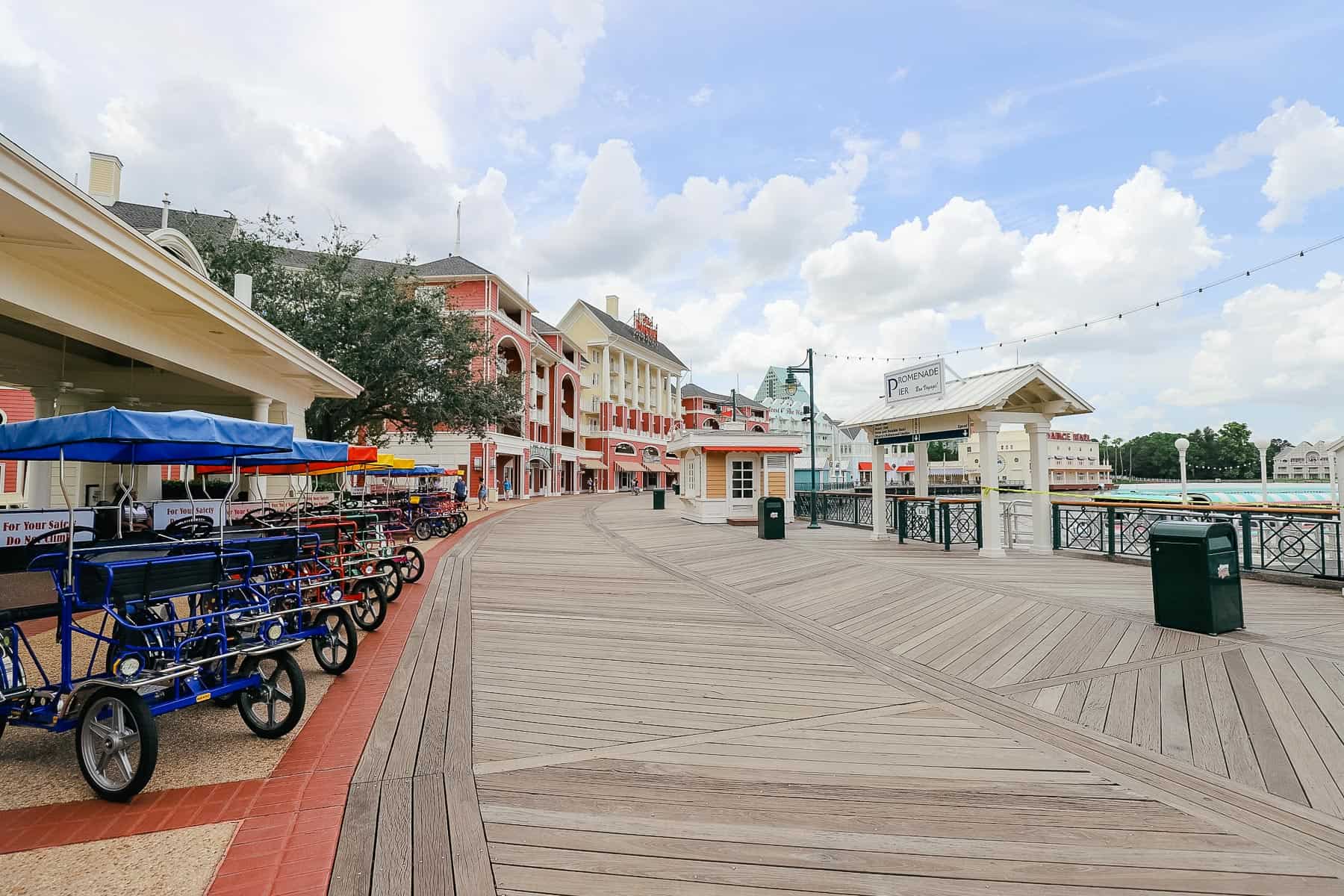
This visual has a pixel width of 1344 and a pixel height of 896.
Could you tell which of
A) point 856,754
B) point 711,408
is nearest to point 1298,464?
point 711,408

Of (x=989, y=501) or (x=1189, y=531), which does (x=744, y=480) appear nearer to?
(x=989, y=501)

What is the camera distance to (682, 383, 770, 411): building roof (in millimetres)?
87438

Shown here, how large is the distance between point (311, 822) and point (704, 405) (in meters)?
83.3

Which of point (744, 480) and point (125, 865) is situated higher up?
point (744, 480)

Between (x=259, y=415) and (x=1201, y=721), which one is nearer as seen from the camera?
(x=1201, y=721)

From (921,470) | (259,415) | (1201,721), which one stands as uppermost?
(259,415)

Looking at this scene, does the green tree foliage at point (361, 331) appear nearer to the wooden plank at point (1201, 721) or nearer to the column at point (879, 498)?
the column at point (879, 498)

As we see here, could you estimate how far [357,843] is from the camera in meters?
2.84

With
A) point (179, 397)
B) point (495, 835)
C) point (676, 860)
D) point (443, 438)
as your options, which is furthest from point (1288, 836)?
point (443, 438)

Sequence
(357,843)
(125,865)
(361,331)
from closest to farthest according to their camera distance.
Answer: (125,865)
(357,843)
(361,331)

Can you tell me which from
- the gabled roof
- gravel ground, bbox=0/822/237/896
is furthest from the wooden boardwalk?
the gabled roof

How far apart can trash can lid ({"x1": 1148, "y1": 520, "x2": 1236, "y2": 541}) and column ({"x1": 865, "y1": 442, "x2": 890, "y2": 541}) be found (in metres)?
Answer: 8.06

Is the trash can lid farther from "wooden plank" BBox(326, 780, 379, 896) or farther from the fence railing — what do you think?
"wooden plank" BBox(326, 780, 379, 896)

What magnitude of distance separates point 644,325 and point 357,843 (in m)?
72.4
